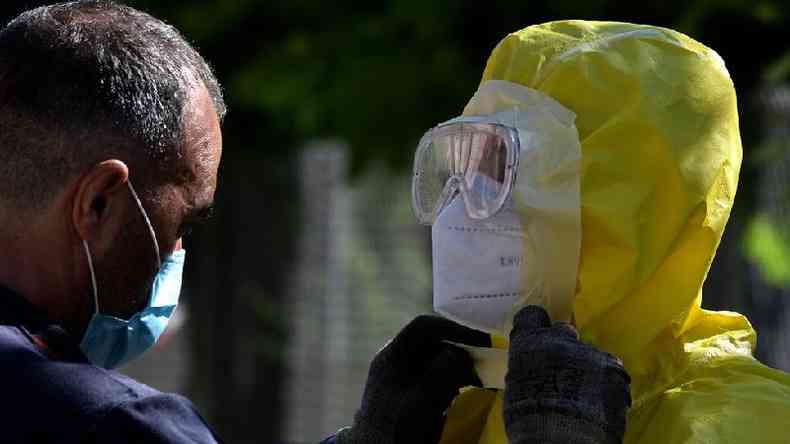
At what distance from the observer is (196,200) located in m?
2.86

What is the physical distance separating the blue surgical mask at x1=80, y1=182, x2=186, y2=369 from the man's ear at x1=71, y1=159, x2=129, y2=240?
0.11m

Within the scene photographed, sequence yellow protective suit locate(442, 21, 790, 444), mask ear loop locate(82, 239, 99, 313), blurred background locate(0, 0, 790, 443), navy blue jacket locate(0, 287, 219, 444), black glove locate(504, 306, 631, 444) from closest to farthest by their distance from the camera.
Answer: black glove locate(504, 306, 631, 444) → navy blue jacket locate(0, 287, 219, 444) → yellow protective suit locate(442, 21, 790, 444) → mask ear loop locate(82, 239, 99, 313) → blurred background locate(0, 0, 790, 443)

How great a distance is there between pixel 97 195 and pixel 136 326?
40 centimetres

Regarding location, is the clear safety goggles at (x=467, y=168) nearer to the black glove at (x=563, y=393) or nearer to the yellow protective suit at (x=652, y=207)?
the yellow protective suit at (x=652, y=207)

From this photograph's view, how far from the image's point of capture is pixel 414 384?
2820 mm

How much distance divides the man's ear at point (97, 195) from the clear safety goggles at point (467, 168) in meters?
0.59

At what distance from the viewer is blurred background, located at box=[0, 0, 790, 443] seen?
6.07m

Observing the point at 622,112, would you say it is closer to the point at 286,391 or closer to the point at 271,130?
the point at 271,130

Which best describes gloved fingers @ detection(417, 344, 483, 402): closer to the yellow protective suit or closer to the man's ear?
the yellow protective suit

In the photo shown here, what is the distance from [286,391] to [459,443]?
22.2ft

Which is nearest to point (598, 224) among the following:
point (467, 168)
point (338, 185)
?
point (467, 168)

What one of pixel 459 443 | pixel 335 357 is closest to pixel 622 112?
pixel 459 443

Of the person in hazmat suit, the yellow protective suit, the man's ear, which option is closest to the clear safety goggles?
the person in hazmat suit

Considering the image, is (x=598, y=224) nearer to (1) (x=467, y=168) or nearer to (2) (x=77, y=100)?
(1) (x=467, y=168)
